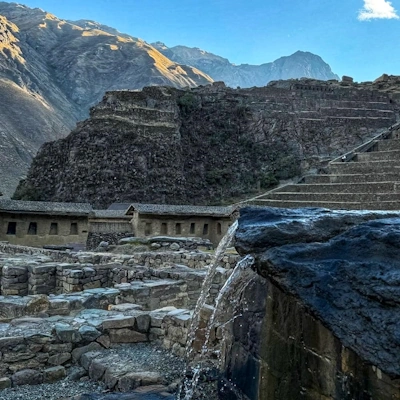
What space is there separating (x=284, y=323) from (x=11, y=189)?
2424 inches

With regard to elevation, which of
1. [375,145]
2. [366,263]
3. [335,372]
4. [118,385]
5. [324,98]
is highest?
[324,98]

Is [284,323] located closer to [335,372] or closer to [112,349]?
[335,372]

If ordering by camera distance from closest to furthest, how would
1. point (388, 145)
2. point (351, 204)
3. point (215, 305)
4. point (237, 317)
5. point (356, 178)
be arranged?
1. point (237, 317)
2. point (215, 305)
3. point (351, 204)
4. point (356, 178)
5. point (388, 145)

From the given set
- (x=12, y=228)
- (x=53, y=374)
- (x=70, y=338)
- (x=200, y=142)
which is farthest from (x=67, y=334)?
(x=200, y=142)

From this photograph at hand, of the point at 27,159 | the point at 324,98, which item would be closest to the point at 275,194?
the point at 324,98

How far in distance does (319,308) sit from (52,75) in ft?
400

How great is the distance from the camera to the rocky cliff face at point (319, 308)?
2.67m

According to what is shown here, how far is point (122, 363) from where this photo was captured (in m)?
5.53

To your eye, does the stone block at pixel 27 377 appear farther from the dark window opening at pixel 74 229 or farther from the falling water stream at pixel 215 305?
the dark window opening at pixel 74 229

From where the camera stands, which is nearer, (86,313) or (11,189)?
(86,313)

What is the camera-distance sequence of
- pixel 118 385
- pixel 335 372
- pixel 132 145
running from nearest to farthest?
1. pixel 335 372
2. pixel 118 385
3. pixel 132 145

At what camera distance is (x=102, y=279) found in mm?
11039

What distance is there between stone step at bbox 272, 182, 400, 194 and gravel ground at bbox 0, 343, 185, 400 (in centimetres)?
1374

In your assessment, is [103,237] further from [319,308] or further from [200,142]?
[200,142]
